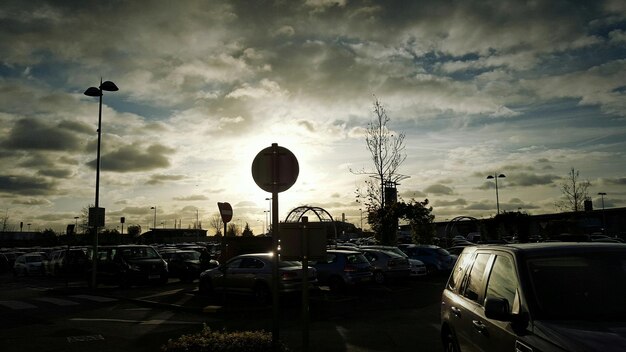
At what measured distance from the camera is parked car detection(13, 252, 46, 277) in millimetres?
34844

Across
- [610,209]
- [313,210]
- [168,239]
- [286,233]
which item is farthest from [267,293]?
[168,239]

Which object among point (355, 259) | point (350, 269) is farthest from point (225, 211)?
point (355, 259)

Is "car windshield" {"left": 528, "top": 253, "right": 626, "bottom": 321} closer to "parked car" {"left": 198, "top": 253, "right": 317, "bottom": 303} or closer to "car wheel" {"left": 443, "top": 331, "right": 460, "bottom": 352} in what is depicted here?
"car wheel" {"left": 443, "top": 331, "right": 460, "bottom": 352}

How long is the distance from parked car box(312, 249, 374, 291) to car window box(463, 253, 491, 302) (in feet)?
42.1

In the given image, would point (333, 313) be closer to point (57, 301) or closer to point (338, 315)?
point (338, 315)

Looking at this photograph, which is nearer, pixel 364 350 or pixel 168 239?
pixel 364 350

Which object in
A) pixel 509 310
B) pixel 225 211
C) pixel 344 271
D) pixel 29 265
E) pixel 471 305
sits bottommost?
pixel 29 265

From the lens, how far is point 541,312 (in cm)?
405

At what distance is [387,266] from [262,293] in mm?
6518

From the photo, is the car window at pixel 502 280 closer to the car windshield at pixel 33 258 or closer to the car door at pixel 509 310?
the car door at pixel 509 310

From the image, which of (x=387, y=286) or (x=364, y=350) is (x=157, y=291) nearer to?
(x=387, y=286)

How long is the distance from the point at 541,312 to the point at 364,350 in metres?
5.33

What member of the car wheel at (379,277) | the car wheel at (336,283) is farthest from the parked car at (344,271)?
the car wheel at (379,277)

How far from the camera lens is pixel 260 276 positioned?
54.5ft
